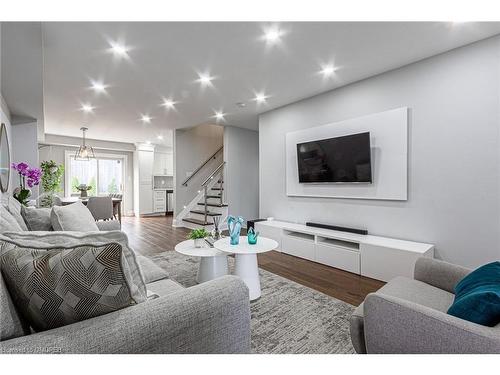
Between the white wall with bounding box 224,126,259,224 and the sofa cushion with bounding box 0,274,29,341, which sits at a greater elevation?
the white wall with bounding box 224,126,259,224

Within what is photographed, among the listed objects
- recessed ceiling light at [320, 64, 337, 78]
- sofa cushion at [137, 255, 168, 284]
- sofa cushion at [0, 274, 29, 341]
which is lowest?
sofa cushion at [137, 255, 168, 284]

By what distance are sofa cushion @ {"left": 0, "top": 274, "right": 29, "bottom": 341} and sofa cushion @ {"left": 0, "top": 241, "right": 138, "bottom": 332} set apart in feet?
0.06

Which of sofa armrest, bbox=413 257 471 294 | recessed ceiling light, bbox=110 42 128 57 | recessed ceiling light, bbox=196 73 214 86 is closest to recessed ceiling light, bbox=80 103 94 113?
recessed ceiling light, bbox=110 42 128 57

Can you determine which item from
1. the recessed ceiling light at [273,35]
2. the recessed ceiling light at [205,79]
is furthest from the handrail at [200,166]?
the recessed ceiling light at [273,35]

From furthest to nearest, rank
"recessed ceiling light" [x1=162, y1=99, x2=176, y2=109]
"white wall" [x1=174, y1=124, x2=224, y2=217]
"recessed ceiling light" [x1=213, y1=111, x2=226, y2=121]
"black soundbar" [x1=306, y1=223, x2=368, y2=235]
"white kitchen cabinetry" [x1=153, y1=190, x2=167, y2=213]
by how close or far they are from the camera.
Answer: "white kitchen cabinetry" [x1=153, y1=190, x2=167, y2=213] < "white wall" [x1=174, y1=124, x2=224, y2=217] < "recessed ceiling light" [x1=213, y1=111, x2=226, y2=121] < "recessed ceiling light" [x1=162, y1=99, x2=176, y2=109] < "black soundbar" [x1=306, y1=223, x2=368, y2=235]

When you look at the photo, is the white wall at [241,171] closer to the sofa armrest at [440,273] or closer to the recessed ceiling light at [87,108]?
the recessed ceiling light at [87,108]

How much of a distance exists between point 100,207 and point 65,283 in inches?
206

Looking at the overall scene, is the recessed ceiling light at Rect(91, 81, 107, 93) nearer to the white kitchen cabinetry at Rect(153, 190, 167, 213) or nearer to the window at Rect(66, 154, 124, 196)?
the window at Rect(66, 154, 124, 196)

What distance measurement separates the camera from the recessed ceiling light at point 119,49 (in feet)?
7.73

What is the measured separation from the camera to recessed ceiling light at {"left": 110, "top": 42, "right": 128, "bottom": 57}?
7.73ft

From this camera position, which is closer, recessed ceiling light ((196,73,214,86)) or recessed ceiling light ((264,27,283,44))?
recessed ceiling light ((264,27,283,44))

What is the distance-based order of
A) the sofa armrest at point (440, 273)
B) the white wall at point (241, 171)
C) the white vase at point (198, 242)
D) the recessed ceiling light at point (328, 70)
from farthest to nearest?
1. the white wall at point (241, 171)
2. the recessed ceiling light at point (328, 70)
3. the white vase at point (198, 242)
4. the sofa armrest at point (440, 273)

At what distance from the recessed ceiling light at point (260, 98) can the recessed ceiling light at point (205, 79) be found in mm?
799
